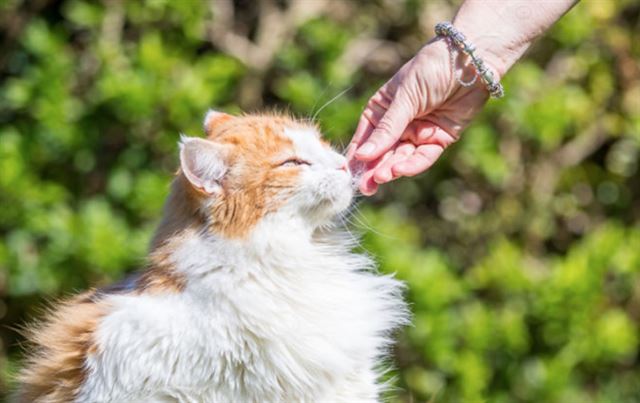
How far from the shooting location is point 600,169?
5.59 meters

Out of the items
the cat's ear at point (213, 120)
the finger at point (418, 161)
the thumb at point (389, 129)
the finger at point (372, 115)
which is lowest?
the finger at point (418, 161)

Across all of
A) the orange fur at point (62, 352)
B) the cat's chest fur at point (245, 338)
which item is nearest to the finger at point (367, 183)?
the cat's chest fur at point (245, 338)

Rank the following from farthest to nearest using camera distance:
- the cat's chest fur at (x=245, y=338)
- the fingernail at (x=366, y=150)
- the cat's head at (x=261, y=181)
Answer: the fingernail at (x=366, y=150) < the cat's head at (x=261, y=181) < the cat's chest fur at (x=245, y=338)

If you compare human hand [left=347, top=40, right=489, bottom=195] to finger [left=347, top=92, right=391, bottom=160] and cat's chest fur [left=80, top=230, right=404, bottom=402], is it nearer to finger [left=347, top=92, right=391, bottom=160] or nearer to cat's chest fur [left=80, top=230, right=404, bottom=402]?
finger [left=347, top=92, right=391, bottom=160]

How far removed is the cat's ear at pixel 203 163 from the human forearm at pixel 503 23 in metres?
0.82

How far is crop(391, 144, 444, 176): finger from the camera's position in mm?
2996

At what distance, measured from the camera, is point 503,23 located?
3129 millimetres

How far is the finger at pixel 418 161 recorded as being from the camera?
300 cm

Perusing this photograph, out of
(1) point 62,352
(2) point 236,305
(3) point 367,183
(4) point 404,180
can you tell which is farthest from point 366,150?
(4) point 404,180

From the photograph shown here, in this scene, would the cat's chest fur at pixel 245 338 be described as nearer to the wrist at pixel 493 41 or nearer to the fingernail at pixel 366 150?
the fingernail at pixel 366 150

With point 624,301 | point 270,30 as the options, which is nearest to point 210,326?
point 270,30

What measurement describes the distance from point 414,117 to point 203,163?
64cm

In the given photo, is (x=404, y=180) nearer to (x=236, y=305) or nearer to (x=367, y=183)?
(x=367, y=183)

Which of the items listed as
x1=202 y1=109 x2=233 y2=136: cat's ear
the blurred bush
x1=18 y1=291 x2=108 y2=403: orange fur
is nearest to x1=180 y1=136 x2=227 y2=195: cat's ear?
x1=202 y1=109 x2=233 y2=136: cat's ear
